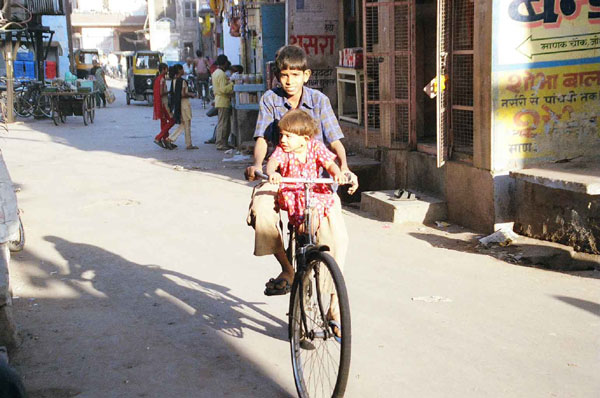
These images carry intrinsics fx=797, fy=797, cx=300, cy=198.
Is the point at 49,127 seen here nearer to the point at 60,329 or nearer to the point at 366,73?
the point at 366,73

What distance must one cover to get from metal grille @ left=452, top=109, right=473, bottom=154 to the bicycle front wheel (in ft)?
15.7

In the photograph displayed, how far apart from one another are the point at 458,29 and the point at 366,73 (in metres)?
1.83

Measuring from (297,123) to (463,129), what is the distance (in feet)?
15.9

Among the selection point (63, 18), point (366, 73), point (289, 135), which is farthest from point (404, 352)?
point (63, 18)

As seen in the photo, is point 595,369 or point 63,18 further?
point 63,18

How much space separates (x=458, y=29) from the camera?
8727mm

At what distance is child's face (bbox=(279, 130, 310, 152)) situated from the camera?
445 cm

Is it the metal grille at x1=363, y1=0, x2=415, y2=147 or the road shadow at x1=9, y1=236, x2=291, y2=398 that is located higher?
the metal grille at x1=363, y1=0, x2=415, y2=147

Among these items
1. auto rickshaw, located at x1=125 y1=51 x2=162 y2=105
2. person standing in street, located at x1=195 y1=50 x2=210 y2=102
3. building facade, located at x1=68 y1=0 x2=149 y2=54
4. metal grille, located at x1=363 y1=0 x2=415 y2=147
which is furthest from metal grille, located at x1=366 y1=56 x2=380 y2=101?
building facade, located at x1=68 y1=0 x2=149 y2=54

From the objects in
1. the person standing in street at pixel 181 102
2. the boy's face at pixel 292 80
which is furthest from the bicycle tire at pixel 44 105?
the boy's face at pixel 292 80

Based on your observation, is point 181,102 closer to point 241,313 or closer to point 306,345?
point 241,313

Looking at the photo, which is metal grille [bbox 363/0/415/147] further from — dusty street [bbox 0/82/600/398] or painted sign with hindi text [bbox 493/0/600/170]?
painted sign with hindi text [bbox 493/0/600/170]

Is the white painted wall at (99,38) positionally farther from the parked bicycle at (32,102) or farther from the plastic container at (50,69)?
the parked bicycle at (32,102)

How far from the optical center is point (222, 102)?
17.2 meters
